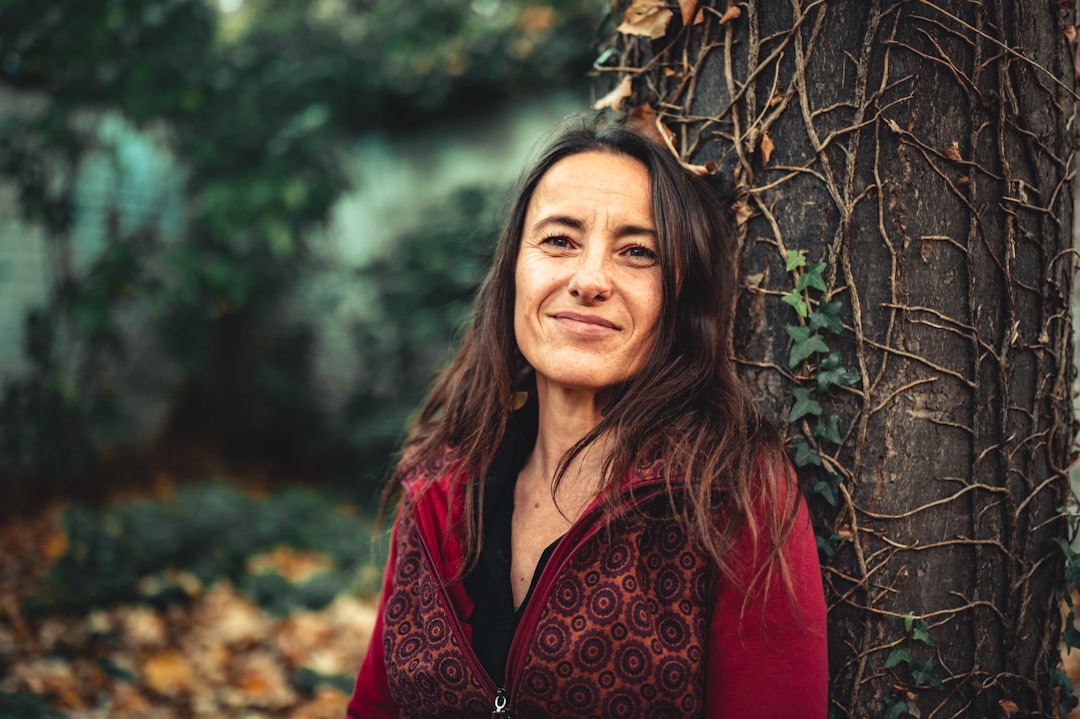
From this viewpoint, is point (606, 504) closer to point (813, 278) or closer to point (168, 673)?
point (813, 278)

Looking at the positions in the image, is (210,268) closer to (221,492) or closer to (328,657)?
(221,492)

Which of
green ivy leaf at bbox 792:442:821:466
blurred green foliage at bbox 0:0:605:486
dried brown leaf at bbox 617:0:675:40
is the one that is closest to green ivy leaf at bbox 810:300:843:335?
green ivy leaf at bbox 792:442:821:466

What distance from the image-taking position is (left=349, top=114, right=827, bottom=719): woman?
4.73ft


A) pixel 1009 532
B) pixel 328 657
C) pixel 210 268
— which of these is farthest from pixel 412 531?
pixel 210 268

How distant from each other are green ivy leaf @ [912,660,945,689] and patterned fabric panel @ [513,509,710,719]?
42cm

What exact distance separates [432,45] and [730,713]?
6588 millimetres

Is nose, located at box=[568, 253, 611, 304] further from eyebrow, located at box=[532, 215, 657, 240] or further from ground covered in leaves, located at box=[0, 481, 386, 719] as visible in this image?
ground covered in leaves, located at box=[0, 481, 386, 719]

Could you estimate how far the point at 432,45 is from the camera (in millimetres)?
6945

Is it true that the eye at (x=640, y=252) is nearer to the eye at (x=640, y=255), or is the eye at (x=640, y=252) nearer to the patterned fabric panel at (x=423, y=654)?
the eye at (x=640, y=255)

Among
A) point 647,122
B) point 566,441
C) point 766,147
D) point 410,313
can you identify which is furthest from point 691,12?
point 410,313

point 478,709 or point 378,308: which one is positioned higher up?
point 378,308

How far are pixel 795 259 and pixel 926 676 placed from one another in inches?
33.4

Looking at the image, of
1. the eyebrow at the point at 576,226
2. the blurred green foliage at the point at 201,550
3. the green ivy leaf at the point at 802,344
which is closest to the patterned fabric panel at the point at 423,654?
the eyebrow at the point at 576,226

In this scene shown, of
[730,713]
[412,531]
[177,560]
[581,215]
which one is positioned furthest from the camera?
[177,560]
